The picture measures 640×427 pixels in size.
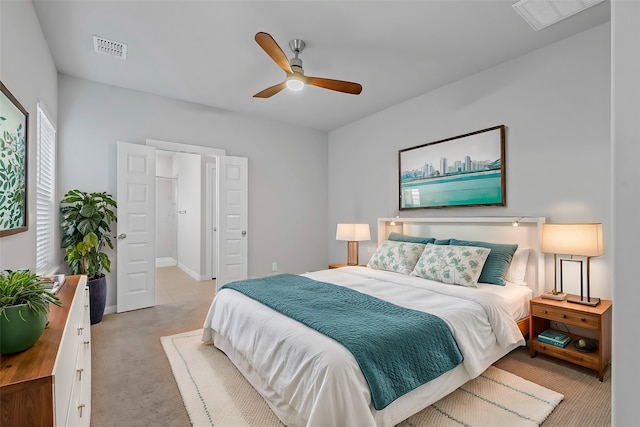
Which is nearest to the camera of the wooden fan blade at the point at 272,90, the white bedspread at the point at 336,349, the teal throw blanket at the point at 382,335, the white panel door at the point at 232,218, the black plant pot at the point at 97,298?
the white bedspread at the point at 336,349

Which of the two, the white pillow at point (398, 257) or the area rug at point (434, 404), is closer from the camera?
the area rug at point (434, 404)

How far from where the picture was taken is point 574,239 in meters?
2.47

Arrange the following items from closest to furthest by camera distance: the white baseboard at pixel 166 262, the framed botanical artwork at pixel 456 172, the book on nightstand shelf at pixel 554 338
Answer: the book on nightstand shelf at pixel 554 338, the framed botanical artwork at pixel 456 172, the white baseboard at pixel 166 262

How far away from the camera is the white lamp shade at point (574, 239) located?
240cm

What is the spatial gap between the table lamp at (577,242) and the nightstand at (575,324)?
0.12 m

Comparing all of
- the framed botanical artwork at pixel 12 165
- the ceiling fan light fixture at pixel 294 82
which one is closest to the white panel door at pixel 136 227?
the framed botanical artwork at pixel 12 165

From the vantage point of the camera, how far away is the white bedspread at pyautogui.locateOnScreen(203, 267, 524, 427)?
1508mm

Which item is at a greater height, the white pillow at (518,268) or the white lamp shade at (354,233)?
the white lamp shade at (354,233)

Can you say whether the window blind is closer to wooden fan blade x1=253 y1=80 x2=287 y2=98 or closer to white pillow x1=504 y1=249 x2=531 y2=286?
wooden fan blade x1=253 y1=80 x2=287 y2=98

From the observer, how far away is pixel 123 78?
11.8ft

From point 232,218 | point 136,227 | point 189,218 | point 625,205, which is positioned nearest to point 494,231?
point 625,205

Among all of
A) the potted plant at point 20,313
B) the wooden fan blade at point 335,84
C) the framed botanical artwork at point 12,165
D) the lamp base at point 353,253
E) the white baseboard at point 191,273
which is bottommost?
the white baseboard at point 191,273

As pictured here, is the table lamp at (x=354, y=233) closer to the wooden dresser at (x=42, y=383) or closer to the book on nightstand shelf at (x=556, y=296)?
the book on nightstand shelf at (x=556, y=296)

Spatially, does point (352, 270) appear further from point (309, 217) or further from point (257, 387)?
point (309, 217)
